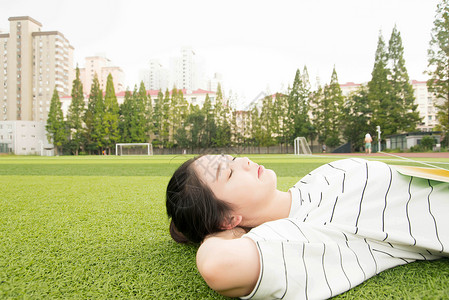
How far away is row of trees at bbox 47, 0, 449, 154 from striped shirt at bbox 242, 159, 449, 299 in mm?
23376

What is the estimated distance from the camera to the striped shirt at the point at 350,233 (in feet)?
2.18

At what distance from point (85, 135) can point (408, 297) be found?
35605mm

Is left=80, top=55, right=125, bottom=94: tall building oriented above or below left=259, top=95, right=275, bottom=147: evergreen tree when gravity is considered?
above

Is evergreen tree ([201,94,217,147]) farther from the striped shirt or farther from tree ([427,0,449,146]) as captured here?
tree ([427,0,449,146])

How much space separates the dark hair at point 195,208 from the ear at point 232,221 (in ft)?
0.05

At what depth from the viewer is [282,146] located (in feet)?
105

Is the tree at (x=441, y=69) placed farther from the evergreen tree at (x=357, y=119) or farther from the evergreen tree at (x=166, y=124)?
the evergreen tree at (x=166, y=124)

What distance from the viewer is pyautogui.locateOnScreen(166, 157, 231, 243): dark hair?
898 millimetres

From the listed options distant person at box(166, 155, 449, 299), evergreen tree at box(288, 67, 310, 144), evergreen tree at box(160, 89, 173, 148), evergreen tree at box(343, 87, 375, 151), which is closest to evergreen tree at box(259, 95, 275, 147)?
evergreen tree at box(288, 67, 310, 144)

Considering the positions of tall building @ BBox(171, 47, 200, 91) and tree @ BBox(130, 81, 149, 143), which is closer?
tree @ BBox(130, 81, 149, 143)

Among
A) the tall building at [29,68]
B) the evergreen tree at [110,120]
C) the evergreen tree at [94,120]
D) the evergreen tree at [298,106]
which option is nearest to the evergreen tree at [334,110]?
the evergreen tree at [298,106]

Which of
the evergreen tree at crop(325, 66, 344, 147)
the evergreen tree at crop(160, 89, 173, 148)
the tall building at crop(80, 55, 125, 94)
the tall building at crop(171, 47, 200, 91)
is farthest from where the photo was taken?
the tall building at crop(171, 47, 200, 91)

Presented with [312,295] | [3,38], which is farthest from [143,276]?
[3,38]

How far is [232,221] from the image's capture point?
93cm
